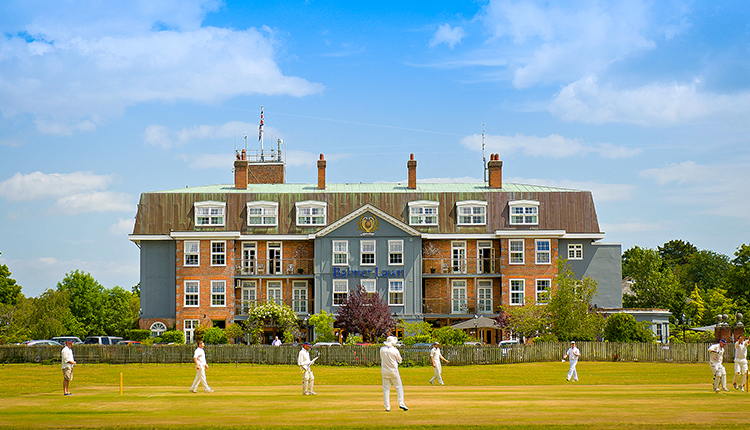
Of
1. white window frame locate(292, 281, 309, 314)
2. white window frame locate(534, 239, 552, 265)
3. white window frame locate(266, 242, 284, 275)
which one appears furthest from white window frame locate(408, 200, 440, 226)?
white window frame locate(266, 242, 284, 275)

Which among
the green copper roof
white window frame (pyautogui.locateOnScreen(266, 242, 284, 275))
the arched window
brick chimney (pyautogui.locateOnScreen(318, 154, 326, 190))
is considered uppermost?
brick chimney (pyautogui.locateOnScreen(318, 154, 326, 190))

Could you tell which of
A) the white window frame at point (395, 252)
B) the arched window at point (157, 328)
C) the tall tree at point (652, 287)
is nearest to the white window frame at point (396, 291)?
the white window frame at point (395, 252)

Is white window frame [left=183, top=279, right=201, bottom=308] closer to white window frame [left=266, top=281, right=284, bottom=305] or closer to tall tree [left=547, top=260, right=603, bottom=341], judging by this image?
white window frame [left=266, top=281, right=284, bottom=305]

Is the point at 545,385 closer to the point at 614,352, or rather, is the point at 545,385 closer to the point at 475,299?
the point at 614,352

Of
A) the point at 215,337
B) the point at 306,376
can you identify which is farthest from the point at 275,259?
the point at 306,376

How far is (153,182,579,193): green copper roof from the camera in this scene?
61062mm

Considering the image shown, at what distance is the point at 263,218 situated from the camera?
58.6 metres

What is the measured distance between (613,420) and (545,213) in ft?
132

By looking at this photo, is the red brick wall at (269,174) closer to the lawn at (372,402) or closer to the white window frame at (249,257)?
the white window frame at (249,257)

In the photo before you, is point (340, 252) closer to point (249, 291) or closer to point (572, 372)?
point (249, 291)

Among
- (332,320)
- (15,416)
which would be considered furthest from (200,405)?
(332,320)

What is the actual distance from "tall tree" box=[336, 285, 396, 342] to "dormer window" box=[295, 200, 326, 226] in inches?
333

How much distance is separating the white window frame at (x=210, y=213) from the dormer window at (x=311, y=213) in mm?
5390

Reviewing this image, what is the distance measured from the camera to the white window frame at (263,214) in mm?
58500
